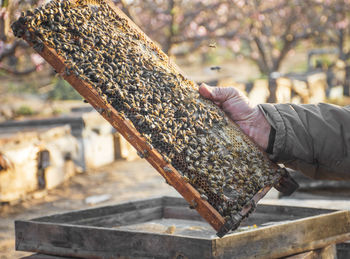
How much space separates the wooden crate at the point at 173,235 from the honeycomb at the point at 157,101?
0.74 feet

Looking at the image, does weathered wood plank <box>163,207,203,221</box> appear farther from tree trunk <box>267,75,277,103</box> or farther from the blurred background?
tree trunk <box>267,75,277,103</box>

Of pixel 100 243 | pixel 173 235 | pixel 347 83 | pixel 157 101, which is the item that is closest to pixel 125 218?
pixel 100 243

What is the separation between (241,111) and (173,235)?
1026 millimetres

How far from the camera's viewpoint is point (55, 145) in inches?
327

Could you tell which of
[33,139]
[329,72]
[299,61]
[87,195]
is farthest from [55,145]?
[299,61]

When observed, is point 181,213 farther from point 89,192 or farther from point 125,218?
point 89,192

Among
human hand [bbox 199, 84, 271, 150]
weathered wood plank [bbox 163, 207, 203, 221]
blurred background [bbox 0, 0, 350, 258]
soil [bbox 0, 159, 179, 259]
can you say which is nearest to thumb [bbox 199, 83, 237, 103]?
human hand [bbox 199, 84, 271, 150]

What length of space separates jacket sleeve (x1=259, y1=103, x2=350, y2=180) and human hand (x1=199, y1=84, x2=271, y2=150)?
0.29 ft

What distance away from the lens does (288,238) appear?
2941 millimetres

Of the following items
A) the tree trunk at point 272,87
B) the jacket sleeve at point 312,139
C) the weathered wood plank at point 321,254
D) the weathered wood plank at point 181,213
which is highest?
the tree trunk at point 272,87

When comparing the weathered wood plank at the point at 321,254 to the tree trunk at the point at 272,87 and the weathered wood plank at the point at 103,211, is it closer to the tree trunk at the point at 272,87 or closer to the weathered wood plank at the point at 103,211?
the weathered wood plank at the point at 103,211

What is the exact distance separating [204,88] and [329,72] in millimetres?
19300

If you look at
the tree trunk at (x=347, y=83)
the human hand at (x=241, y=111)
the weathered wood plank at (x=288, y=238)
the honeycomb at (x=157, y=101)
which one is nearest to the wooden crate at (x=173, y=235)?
the weathered wood plank at (x=288, y=238)

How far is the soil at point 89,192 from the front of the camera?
21.8ft
